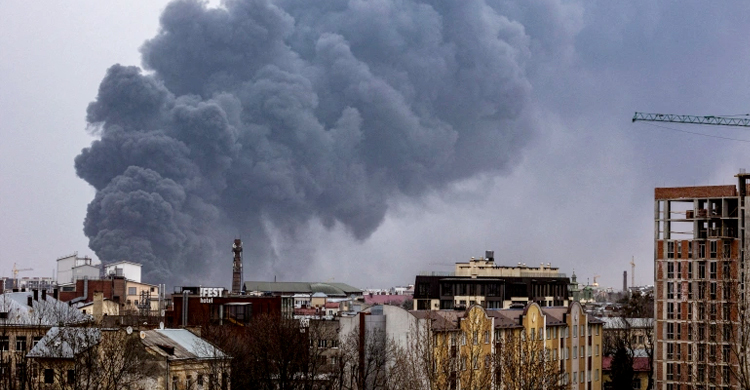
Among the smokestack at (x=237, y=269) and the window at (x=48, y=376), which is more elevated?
the smokestack at (x=237, y=269)

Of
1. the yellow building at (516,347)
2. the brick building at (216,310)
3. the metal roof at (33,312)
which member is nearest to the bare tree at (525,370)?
the yellow building at (516,347)

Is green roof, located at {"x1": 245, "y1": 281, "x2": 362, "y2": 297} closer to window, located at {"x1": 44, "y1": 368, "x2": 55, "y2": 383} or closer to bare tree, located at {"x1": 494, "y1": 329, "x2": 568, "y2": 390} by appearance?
bare tree, located at {"x1": 494, "y1": 329, "x2": 568, "y2": 390}

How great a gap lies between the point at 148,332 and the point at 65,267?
80.1m

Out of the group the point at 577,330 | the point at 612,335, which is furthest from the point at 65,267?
the point at 577,330

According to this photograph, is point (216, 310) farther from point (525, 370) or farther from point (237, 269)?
point (237, 269)

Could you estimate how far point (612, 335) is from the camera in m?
101

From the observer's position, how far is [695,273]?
66.9 m

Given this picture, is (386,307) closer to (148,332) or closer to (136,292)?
(148,332)

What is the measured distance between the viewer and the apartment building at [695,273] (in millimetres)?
64625

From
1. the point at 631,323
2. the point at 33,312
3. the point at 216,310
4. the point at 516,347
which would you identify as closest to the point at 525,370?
the point at 516,347

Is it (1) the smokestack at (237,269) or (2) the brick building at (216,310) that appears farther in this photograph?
(1) the smokestack at (237,269)

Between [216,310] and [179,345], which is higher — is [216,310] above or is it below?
above

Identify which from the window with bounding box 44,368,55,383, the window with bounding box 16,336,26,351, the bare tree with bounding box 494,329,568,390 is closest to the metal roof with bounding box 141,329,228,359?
the window with bounding box 44,368,55,383

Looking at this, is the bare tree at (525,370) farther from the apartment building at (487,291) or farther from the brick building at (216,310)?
the apartment building at (487,291)
